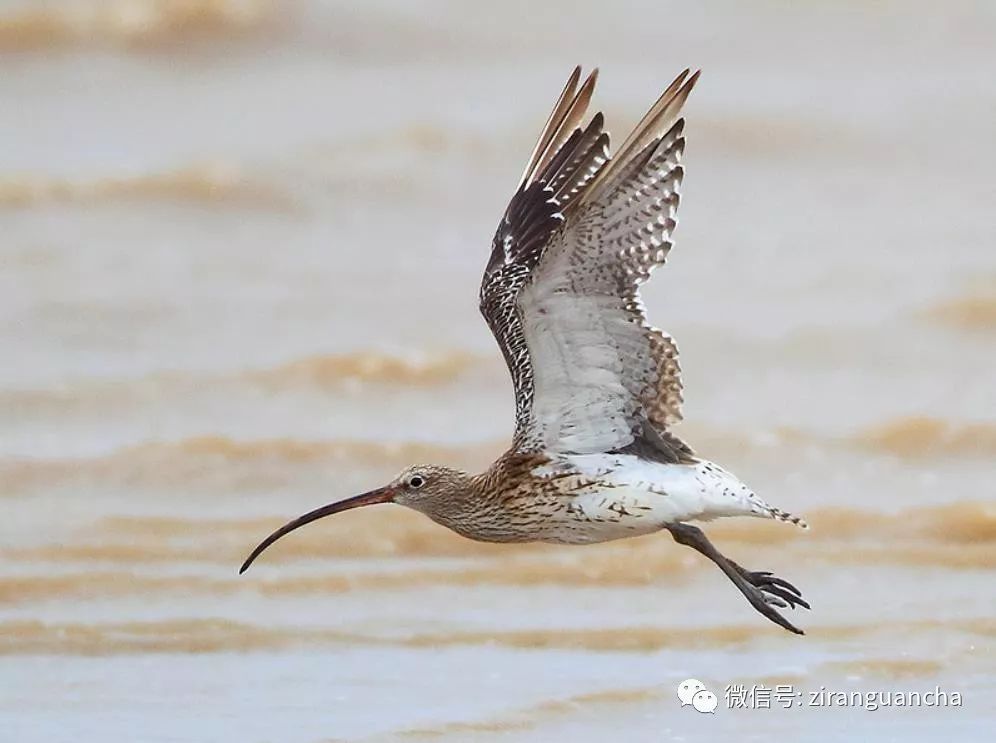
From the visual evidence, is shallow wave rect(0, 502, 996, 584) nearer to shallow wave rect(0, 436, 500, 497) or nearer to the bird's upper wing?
shallow wave rect(0, 436, 500, 497)

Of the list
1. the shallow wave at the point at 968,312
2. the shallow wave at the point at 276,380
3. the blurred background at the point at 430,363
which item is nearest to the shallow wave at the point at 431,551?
the blurred background at the point at 430,363

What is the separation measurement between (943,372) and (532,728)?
659cm

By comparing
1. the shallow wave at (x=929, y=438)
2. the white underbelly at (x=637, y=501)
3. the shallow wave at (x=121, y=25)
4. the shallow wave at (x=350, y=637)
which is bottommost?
the shallow wave at (x=350, y=637)

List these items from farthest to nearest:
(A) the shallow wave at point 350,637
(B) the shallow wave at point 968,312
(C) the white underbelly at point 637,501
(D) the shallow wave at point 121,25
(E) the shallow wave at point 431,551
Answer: (D) the shallow wave at point 121,25
(B) the shallow wave at point 968,312
(E) the shallow wave at point 431,551
(A) the shallow wave at point 350,637
(C) the white underbelly at point 637,501

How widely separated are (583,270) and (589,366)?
0.44 meters

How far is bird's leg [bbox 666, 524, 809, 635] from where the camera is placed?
7703mm

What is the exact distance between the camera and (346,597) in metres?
10.1

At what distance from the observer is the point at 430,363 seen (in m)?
13.8

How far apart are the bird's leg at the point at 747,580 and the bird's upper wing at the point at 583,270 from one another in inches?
18.6

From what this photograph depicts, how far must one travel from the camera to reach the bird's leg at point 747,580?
7703 millimetres

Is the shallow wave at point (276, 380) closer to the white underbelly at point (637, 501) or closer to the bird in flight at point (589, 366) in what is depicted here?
the bird in flight at point (589, 366)

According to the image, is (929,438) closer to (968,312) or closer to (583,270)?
(968,312)

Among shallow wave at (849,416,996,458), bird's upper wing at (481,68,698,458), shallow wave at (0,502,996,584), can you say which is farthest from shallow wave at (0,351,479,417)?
bird's upper wing at (481,68,698,458)

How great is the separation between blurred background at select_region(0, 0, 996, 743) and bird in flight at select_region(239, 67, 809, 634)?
826 mm
